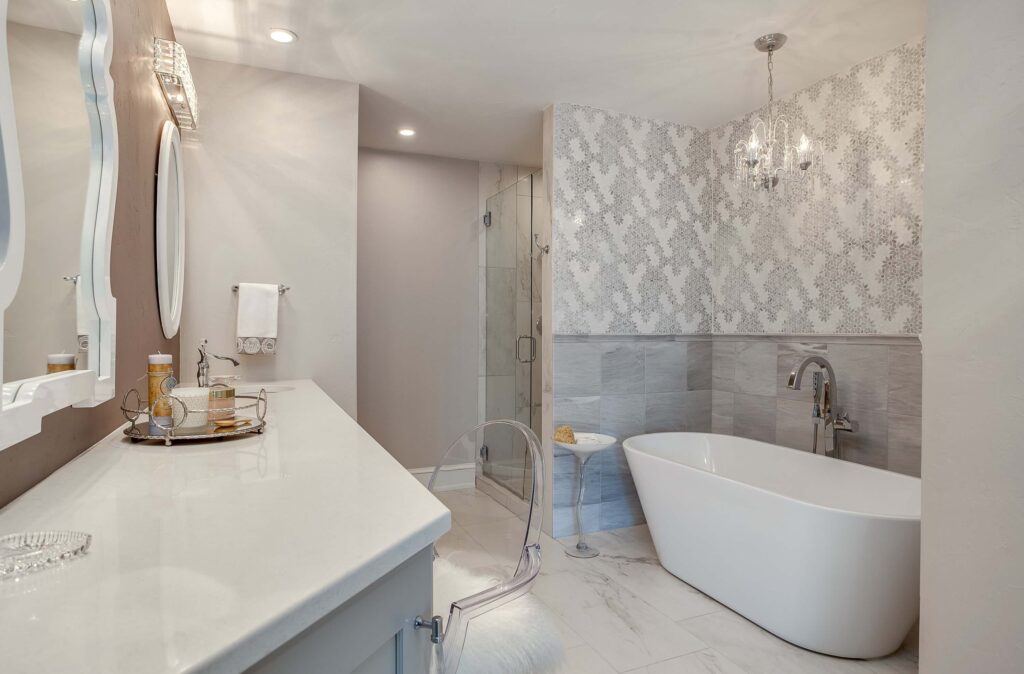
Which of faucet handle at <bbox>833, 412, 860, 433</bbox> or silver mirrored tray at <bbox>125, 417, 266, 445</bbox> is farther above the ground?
silver mirrored tray at <bbox>125, 417, 266, 445</bbox>

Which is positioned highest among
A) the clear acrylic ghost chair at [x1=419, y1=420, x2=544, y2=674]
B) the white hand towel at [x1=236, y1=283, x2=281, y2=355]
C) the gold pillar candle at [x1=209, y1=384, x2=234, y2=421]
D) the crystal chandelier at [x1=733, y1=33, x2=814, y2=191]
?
the crystal chandelier at [x1=733, y1=33, x2=814, y2=191]

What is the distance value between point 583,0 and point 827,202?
1.61 m

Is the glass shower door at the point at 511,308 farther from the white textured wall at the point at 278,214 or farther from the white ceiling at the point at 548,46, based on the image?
the white textured wall at the point at 278,214

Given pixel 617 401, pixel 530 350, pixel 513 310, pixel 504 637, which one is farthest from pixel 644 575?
pixel 513 310

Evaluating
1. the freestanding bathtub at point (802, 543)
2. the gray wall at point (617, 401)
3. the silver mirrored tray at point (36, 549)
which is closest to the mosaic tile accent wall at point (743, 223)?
the gray wall at point (617, 401)

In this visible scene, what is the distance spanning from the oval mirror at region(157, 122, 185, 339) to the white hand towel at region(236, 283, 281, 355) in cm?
27

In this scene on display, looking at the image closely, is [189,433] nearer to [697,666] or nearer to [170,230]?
[170,230]

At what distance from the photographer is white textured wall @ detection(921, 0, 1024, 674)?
134cm

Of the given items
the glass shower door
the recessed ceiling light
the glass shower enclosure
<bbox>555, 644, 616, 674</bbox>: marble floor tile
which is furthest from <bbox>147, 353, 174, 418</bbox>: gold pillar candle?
the glass shower door

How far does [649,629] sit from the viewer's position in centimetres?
218

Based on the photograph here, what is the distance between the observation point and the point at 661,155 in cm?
344

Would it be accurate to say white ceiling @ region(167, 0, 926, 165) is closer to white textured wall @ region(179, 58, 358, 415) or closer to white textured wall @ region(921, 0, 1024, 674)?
white textured wall @ region(179, 58, 358, 415)

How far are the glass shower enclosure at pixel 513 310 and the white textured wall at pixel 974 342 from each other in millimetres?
1971

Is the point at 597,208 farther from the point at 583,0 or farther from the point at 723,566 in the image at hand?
the point at 723,566
